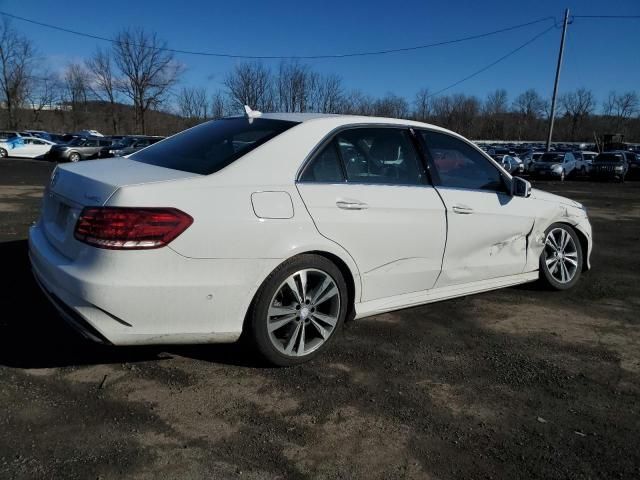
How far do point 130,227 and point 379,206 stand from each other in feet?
5.26

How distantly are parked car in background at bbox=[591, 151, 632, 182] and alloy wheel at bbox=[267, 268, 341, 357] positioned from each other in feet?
90.8

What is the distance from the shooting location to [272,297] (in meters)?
3.05

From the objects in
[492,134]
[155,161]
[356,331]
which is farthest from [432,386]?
[492,134]

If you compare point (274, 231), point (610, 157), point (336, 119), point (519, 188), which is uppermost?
point (610, 157)

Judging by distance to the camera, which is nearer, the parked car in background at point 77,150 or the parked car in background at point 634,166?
the parked car in background at point 634,166

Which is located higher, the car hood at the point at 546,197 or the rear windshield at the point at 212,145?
the rear windshield at the point at 212,145

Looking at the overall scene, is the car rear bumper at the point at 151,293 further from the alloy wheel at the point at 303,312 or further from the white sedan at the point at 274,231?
the alloy wheel at the point at 303,312

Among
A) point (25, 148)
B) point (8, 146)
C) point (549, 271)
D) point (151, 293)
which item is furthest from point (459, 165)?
point (8, 146)

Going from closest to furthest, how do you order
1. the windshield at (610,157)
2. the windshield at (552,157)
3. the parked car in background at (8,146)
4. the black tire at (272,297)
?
the black tire at (272,297)
the windshield at (610,157)
the windshield at (552,157)
the parked car in background at (8,146)

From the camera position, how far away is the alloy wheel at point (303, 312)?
3148 millimetres

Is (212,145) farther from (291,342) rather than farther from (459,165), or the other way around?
(459,165)

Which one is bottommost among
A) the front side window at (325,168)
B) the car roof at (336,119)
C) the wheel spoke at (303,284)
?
the wheel spoke at (303,284)

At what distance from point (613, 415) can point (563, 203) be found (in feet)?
8.63

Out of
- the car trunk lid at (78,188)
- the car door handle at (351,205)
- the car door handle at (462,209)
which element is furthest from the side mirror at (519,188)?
the car trunk lid at (78,188)
